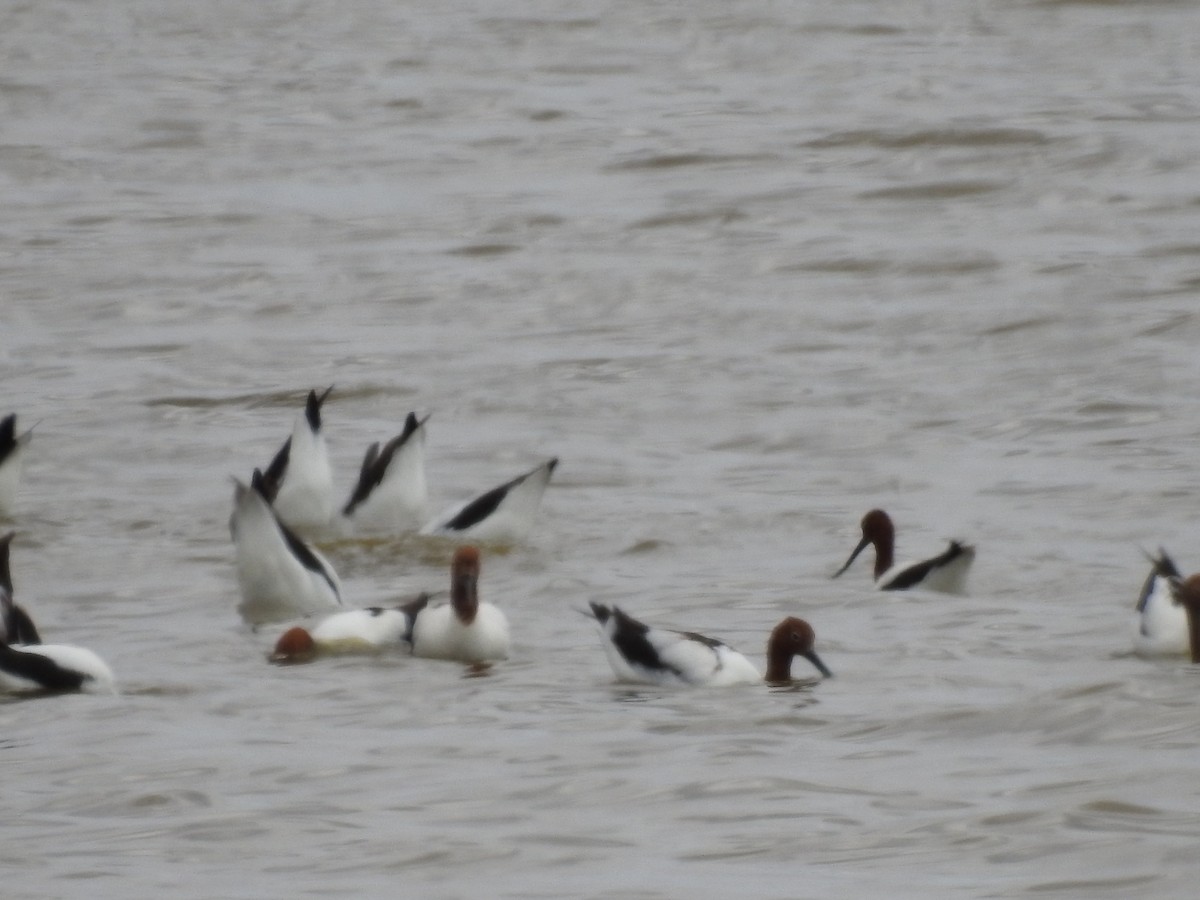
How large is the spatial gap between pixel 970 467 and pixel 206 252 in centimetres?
855

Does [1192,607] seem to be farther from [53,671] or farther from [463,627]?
[53,671]

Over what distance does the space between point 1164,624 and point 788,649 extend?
128 cm

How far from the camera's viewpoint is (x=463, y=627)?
939 centimetres

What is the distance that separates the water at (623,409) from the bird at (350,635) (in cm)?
14

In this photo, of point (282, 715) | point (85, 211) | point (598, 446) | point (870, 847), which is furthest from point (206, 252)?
point (870, 847)

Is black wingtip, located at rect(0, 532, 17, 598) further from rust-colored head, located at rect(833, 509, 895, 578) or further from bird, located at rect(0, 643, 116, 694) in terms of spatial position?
Answer: rust-colored head, located at rect(833, 509, 895, 578)

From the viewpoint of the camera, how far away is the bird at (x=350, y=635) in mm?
9477

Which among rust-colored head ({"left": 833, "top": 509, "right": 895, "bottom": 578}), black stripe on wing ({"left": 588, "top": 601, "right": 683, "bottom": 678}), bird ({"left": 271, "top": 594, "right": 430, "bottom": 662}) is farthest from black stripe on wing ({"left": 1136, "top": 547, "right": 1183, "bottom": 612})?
bird ({"left": 271, "top": 594, "right": 430, "bottom": 662})

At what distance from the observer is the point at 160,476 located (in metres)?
13.6

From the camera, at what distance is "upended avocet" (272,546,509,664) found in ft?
30.8

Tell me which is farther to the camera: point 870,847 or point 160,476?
point 160,476

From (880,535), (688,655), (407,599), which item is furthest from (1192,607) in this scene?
(407,599)

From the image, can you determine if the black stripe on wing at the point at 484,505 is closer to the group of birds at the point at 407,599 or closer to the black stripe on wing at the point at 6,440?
the group of birds at the point at 407,599

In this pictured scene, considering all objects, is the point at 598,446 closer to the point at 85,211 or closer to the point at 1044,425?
the point at 1044,425
